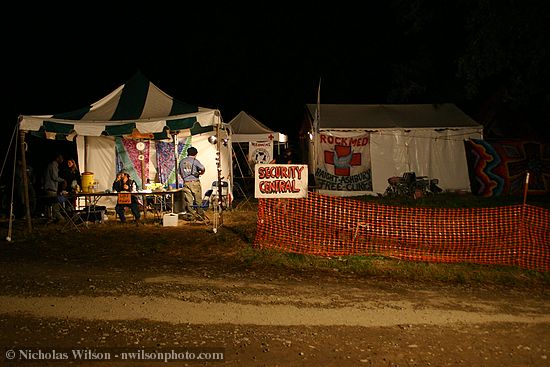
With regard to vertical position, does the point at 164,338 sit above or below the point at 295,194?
below

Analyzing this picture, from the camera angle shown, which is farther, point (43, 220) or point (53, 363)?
point (43, 220)

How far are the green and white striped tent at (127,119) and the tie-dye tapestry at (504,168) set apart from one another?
10.4 metres

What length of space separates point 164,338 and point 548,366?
3649 mm

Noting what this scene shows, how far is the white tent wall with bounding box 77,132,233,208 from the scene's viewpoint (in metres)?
15.1

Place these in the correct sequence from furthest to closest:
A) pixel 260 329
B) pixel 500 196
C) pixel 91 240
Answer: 1. pixel 500 196
2. pixel 91 240
3. pixel 260 329

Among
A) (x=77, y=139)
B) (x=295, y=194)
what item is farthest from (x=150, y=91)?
(x=295, y=194)

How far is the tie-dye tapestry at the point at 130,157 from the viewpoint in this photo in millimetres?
15148

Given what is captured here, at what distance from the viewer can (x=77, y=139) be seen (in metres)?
14.9

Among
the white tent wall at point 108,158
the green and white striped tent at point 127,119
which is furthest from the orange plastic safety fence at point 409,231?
the white tent wall at point 108,158

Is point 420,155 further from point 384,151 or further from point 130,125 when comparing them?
point 130,125

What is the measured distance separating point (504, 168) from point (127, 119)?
12.9m

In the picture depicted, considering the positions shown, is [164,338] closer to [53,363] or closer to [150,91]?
[53,363]

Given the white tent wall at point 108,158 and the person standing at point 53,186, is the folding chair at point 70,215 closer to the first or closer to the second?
the person standing at point 53,186

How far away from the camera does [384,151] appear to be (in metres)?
17.5
